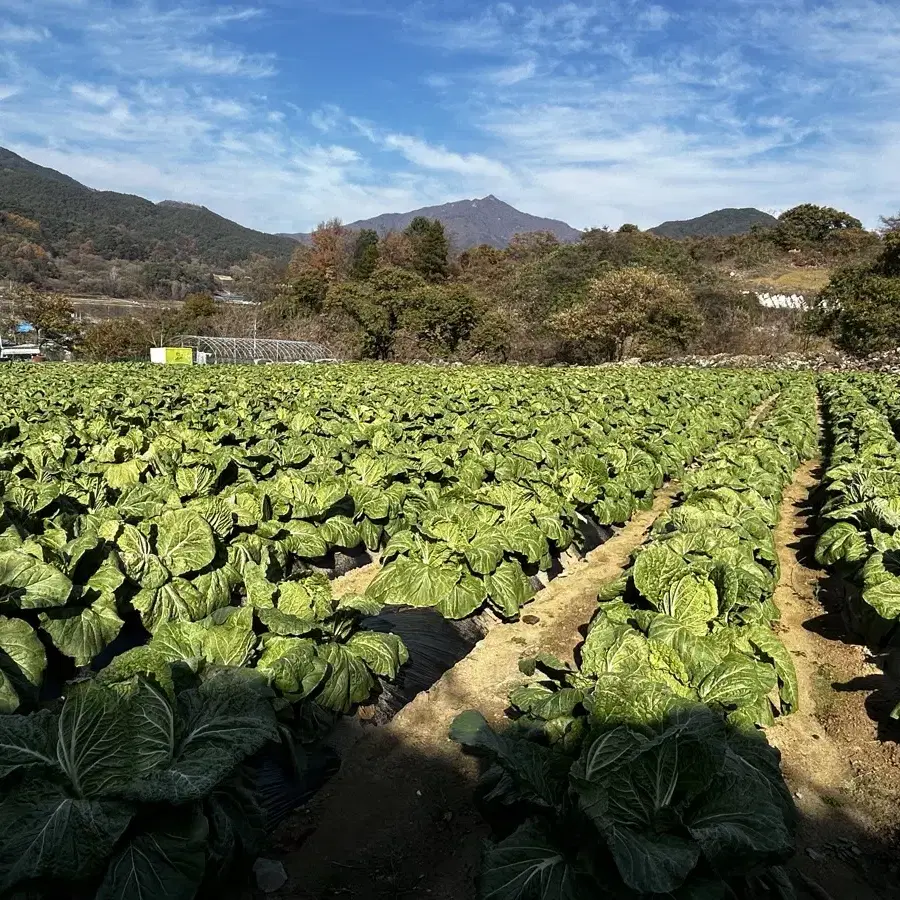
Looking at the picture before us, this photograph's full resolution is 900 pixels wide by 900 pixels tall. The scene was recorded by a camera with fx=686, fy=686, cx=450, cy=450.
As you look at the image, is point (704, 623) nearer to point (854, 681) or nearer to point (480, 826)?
point (854, 681)

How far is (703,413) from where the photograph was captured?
1298 cm

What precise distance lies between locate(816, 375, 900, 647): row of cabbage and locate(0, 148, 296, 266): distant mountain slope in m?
118

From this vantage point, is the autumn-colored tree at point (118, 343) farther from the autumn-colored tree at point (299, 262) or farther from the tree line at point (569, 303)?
the autumn-colored tree at point (299, 262)

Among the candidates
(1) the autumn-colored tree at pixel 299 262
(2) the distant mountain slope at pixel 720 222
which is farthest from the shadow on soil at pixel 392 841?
(2) the distant mountain slope at pixel 720 222

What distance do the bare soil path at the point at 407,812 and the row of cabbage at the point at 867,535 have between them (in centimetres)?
208

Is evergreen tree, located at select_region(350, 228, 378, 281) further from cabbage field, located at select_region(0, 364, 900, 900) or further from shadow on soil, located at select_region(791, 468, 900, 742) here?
shadow on soil, located at select_region(791, 468, 900, 742)

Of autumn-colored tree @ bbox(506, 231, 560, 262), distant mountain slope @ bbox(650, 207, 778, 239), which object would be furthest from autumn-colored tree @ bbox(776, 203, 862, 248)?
distant mountain slope @ bbox(650, 207, 778, 239)

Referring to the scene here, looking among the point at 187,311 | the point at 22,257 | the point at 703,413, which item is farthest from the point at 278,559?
the point at 22,257

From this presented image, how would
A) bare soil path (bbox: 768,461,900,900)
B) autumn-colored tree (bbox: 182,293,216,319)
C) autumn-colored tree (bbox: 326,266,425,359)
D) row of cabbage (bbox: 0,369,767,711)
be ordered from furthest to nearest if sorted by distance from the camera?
autumn-colored tree (bbox: 182,293,216,319) < autumn-colored tree (bbox: 326,266,425,359) < row of cabbage (bbox: 0,369,767,711) < bare soil path (bbox: 768,461,900,900)

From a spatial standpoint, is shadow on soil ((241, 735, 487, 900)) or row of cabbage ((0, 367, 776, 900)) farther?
shadow on soil ((241, 735, 487, 900))

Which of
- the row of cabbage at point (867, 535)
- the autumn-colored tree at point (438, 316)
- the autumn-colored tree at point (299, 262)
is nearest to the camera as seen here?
the row of cabbage at point (867, 535)

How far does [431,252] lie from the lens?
226 ft

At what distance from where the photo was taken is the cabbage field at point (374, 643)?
Answer: 2295 millimetres

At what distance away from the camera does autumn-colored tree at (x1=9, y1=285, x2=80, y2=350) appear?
154 feet
